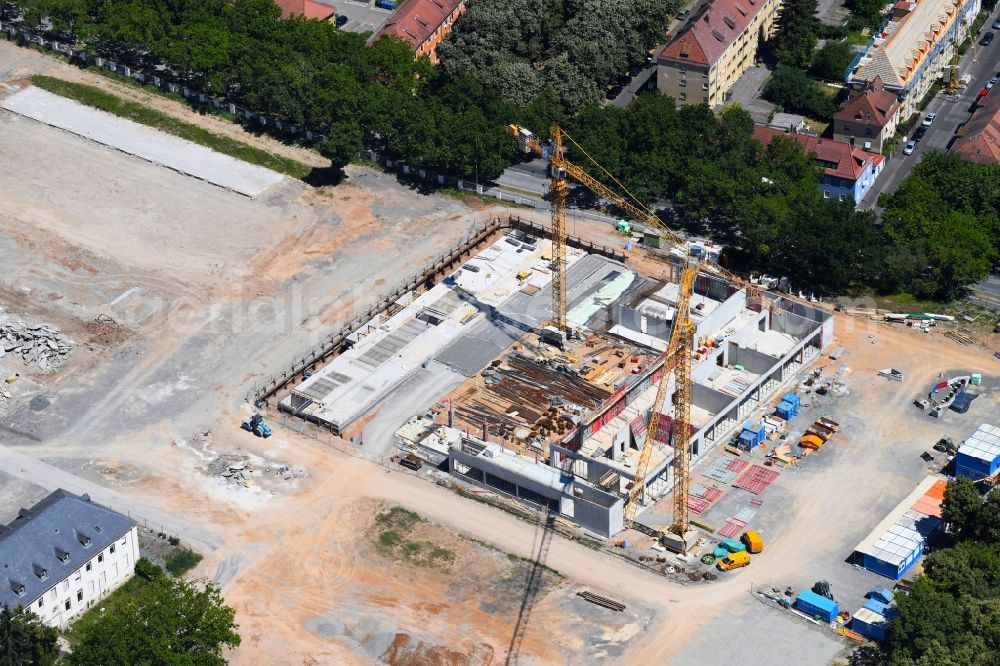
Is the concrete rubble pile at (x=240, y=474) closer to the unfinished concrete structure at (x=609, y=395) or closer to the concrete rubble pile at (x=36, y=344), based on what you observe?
the unfinished concrete structure at (x=609, y=395)

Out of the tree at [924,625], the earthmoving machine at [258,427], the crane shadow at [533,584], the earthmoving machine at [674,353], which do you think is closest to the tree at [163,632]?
the crane shadow at [533,584]

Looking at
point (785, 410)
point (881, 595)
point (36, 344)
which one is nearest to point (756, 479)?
point (785, 410)

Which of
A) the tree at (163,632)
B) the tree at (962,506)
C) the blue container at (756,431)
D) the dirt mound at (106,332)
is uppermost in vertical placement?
the tree at (962,506)

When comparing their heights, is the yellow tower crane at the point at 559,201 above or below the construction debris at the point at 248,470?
above

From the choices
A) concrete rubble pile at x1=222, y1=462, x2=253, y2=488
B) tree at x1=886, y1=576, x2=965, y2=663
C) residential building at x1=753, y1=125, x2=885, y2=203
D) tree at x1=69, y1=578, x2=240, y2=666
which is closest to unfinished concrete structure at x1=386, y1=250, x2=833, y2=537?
concrete rubble pile at x1=222, y1=462, x2=253, y2=488

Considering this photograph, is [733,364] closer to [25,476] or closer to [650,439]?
[650,439]

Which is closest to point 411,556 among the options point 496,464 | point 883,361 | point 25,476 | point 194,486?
point 496,464

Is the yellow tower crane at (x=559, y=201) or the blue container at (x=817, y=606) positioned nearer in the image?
the blue container at (x=817, y=606)
